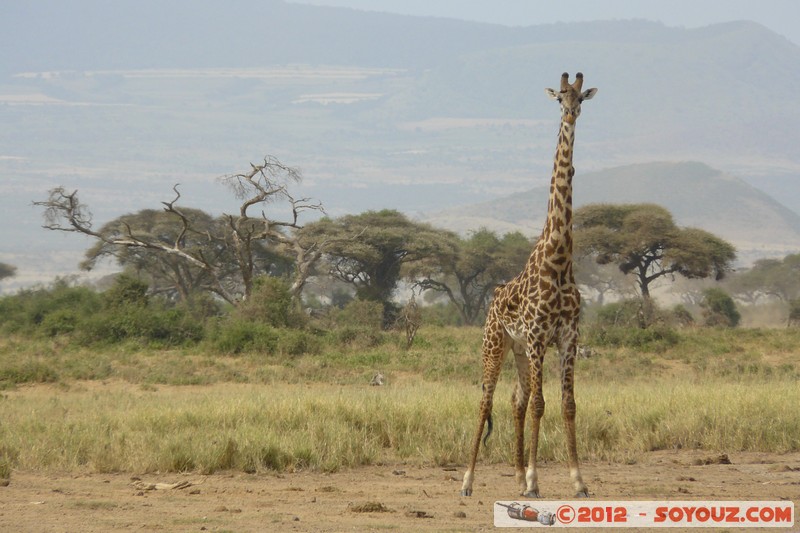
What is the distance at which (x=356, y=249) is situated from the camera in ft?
111

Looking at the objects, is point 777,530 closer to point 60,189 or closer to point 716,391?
point 716,391

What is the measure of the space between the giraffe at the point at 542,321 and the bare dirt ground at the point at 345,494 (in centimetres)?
36

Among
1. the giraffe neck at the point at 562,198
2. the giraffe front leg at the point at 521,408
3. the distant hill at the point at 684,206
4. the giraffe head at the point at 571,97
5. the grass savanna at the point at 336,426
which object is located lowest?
the distant hill at the point at 684,206

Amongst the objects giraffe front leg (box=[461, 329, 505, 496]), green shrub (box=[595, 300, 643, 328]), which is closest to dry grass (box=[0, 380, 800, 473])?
giraffe front leg (box=[461, 329, 505, 496])

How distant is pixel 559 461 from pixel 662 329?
14121mm

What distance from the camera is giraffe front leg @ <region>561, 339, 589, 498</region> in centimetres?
874

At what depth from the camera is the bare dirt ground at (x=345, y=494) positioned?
772cm

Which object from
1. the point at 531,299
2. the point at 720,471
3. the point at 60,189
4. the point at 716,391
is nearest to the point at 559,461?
the point at 720,471

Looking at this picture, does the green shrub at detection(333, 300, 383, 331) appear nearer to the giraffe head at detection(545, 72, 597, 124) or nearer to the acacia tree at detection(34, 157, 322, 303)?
the acacia tree at detection(34, 157, 322, 303)

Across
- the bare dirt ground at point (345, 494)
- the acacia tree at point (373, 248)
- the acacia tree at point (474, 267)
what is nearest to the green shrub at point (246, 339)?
the acacia tree at point (373, 248)

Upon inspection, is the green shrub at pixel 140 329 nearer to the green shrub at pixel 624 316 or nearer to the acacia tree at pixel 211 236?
the acacia tree at pixel 211 236

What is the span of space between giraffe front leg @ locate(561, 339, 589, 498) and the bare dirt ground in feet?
0.48

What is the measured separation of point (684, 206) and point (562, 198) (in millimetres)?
152956

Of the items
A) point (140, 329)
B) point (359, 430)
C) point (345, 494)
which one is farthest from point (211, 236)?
point (345, 494)
